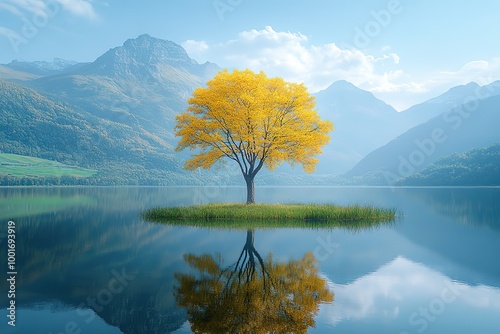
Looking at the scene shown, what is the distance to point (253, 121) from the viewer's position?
44969 mm

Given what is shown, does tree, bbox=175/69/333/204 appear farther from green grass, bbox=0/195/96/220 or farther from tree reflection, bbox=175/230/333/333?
tree reflection, bbox=175/230/333/333

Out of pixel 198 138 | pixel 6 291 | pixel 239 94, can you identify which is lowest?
pixel 6 291

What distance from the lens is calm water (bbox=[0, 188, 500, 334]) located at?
40.2 ft

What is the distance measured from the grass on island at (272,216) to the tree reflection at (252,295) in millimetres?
17088

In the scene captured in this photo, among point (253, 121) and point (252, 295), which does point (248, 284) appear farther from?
point (253, 121)

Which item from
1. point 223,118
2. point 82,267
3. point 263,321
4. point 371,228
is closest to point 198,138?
point 223,118

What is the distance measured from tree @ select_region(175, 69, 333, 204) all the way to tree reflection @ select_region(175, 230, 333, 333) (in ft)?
85.4

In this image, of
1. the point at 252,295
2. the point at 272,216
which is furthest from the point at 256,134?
the point at 252,295

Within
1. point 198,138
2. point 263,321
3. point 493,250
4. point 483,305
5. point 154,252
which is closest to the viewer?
point 263,321

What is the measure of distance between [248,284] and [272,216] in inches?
944

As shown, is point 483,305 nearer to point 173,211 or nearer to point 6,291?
point 6,291

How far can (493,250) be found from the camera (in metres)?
25.1

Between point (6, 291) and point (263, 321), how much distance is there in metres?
11.0

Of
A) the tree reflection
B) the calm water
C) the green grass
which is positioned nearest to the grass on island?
the calm water
